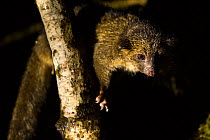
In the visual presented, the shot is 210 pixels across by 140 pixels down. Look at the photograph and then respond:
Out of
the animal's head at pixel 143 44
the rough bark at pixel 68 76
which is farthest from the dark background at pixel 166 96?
the rough bark at pixel 68 76

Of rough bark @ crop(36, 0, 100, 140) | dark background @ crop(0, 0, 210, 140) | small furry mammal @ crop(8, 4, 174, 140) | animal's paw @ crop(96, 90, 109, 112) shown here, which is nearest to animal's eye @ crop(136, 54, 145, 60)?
small furry mammal @ crop(8, 4, 174, 140)

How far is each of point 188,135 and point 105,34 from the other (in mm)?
2194

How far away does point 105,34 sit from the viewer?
3.51 meters

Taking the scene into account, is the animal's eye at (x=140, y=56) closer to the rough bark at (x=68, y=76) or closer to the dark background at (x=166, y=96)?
the dark background at (x=166, y=96)

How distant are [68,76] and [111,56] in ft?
4.43

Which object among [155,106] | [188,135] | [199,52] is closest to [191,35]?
[199,52]

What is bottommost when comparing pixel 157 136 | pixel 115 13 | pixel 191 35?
pixel 157 136

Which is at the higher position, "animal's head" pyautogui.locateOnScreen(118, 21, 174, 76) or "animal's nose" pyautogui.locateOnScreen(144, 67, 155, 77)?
"animal's head" pyautogui.locateOnScreen(118, 21, 174, 76)

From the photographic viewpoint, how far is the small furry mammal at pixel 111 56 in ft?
10.6

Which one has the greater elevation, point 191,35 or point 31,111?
point 191,35

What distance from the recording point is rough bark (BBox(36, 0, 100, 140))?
2.13 metres

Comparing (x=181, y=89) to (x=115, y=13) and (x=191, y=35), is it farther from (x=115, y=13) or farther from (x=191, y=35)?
(x=115, y=13)

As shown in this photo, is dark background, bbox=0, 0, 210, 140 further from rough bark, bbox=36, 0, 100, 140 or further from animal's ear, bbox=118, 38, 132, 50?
rough bark, bbox=36, 0, 100, 140

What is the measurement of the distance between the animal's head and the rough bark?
1214 mm
